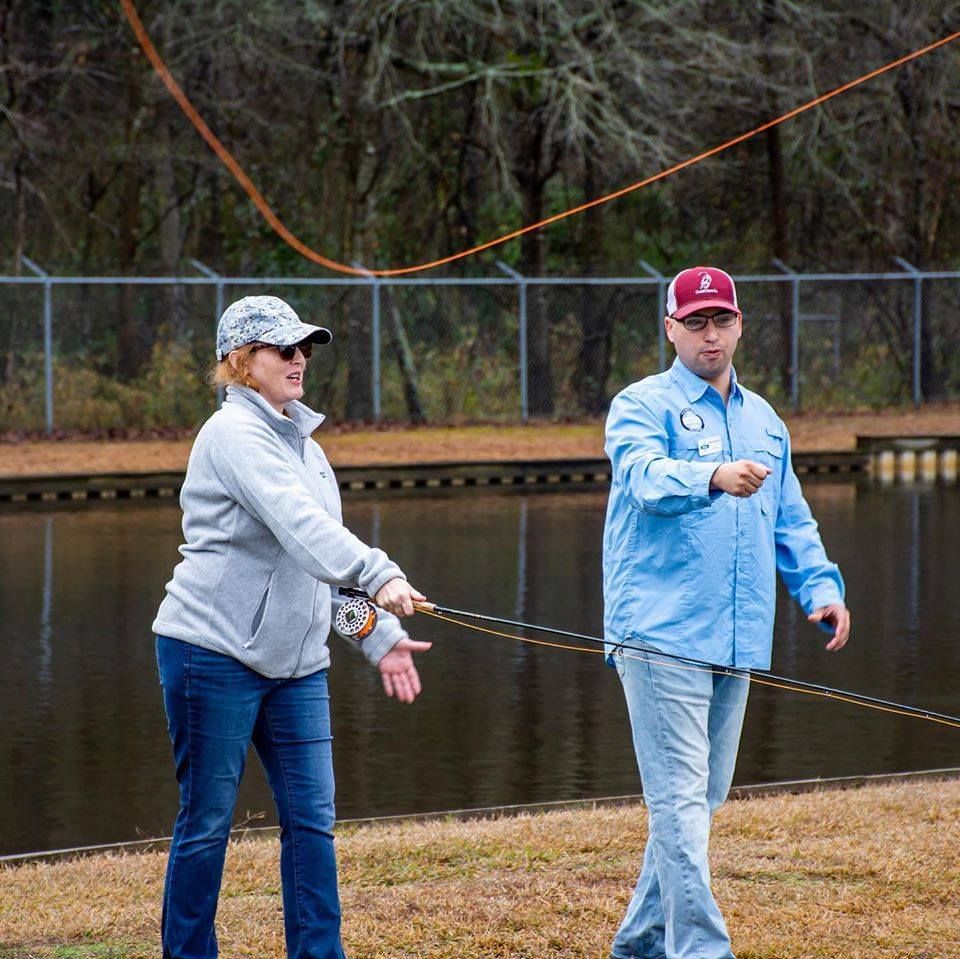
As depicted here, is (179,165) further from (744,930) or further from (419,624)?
(744,930)

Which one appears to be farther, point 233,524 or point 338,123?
point 338,123

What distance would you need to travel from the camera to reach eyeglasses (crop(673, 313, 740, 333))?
190 inches

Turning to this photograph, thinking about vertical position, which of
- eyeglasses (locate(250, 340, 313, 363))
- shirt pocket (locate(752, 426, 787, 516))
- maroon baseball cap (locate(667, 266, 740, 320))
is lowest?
shirt pocket (locate(752, 426, 787, 516))

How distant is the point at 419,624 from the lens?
40.8 ft

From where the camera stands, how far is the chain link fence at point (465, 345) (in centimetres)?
2742

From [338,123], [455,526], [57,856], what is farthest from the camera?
[338,123]

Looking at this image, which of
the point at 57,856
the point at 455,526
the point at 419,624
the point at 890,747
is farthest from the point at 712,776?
the point at 455,526

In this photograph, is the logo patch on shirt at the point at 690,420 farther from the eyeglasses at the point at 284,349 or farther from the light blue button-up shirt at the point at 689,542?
the eyeglasses at the point at 284,349

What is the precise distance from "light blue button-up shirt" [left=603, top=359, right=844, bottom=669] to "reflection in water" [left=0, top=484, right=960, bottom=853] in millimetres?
2757

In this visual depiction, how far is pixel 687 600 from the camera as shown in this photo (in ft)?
15.5

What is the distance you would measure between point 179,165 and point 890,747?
28409 mm

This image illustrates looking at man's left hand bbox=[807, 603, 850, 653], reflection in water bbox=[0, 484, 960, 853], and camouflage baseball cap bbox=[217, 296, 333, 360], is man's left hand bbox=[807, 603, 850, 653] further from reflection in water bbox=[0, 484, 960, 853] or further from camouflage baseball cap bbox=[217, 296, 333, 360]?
reflection in water bbox=[0, 484, 960, 853]

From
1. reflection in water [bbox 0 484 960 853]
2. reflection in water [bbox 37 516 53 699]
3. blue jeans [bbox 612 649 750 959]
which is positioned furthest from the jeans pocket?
reflection in water [bbox 37 516 53 699]

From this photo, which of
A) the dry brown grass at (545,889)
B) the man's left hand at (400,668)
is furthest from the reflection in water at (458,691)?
the man's left hand at (400,668)
